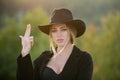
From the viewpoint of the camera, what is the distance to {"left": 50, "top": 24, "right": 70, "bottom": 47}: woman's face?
6.66 feet

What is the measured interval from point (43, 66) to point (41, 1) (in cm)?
504

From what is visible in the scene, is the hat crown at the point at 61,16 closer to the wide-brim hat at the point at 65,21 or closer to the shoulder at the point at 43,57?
the wide-brim hat at the point at 65,21

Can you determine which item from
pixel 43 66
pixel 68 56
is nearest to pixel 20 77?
pixel 43 66

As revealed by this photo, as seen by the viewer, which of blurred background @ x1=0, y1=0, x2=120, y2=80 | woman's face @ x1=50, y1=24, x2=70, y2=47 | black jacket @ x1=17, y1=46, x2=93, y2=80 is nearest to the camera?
black jacket @ x1=17, y1=46, x2=93, y2=80

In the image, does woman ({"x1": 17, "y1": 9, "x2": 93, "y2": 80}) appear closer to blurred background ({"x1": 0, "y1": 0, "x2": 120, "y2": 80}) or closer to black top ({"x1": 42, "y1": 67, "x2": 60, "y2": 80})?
black top ({"x1": 42, "y1": 67, "x2": 60, "y2": 80})

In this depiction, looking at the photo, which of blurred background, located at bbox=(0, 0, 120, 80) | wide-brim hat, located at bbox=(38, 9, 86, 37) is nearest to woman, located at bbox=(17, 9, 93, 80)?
wide-brim hat, located at bbox=(38, 9, 86, 37)

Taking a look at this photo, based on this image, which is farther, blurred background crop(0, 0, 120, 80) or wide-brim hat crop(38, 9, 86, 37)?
blurred background crop(0, 0, 120, 80)

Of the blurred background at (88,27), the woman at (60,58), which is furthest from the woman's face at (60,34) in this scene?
the blurred background at (88,27)

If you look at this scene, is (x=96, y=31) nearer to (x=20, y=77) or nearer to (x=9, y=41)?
(x=9, y=41)

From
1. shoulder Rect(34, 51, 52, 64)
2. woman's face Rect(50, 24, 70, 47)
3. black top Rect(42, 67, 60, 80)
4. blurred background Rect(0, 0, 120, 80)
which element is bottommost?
blurred background Rect(0, 0, 120, 80)

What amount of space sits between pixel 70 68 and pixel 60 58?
0.42 feet

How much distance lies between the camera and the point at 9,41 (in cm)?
694

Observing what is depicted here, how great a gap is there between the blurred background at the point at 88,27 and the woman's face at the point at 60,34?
15.5 ft

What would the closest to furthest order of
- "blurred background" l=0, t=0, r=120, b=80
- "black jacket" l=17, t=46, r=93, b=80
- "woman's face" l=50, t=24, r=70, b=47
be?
"black jacket" l=17, t=46, r=93, b=80, "woman's face" l=50, t=24, r=70, b=47, "blurred background" l=0, t=0, r=120, b=80
